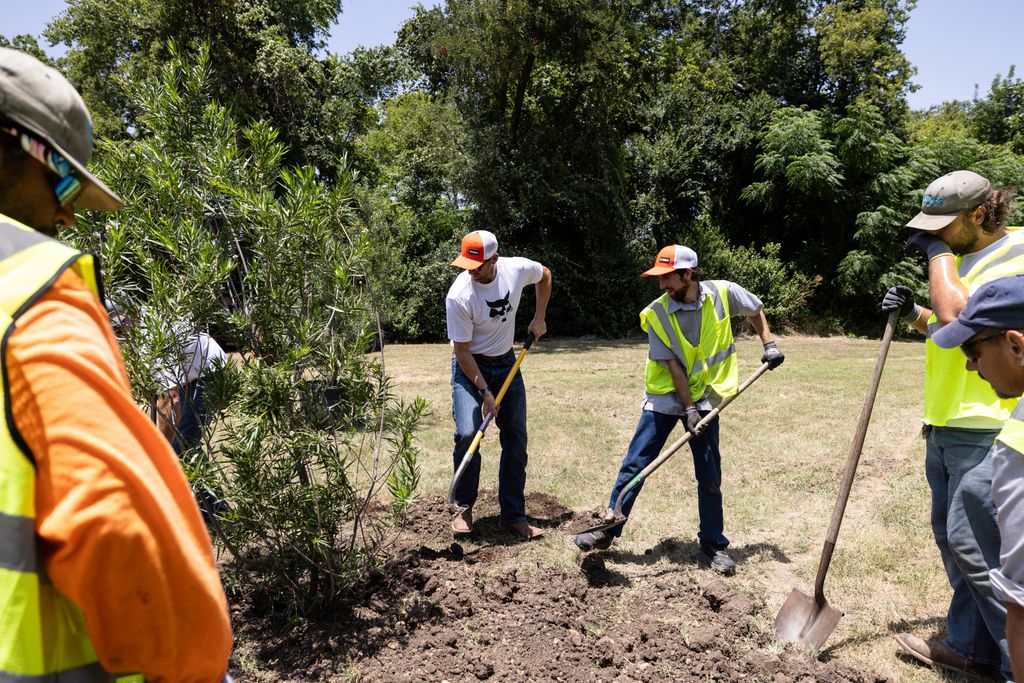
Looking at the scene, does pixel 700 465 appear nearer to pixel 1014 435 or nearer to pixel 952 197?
pixel 952 197

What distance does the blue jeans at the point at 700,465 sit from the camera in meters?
4.78

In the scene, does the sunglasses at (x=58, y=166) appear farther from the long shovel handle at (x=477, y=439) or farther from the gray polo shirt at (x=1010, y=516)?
the long shovel handle at (x=477, y=439)

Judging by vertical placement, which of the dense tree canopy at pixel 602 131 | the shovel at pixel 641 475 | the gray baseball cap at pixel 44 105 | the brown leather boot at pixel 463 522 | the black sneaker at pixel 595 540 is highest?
the dense tree canopy at pixel 602 131

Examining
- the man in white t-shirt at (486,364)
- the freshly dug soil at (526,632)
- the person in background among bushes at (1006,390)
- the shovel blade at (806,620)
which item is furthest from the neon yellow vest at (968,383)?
the man in white t-shirt at (486,364)

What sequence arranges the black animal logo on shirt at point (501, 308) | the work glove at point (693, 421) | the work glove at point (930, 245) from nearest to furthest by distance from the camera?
the work glove at point (930, 245)
the work glove at point (693, 421)
the black animal logo on shirt at point (501, 308)

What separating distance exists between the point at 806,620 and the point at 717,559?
36.6 inches

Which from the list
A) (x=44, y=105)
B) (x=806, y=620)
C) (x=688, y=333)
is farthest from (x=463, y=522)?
(x=44, y=105)

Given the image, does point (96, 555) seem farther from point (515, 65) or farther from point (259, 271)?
point (515, 65)

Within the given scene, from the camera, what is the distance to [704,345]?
483 cm

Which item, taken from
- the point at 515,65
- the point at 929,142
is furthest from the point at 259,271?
the point at 929,142

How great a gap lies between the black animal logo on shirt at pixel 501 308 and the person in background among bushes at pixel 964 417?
2.76 meters

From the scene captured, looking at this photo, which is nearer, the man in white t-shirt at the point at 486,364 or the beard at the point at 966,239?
the beard at the point at 966,239

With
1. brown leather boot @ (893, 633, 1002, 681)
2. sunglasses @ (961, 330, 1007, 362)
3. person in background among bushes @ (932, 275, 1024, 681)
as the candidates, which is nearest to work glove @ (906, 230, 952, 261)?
person in background among bushes @ (932, 275, 1024, 681)

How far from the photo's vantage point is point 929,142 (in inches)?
896
